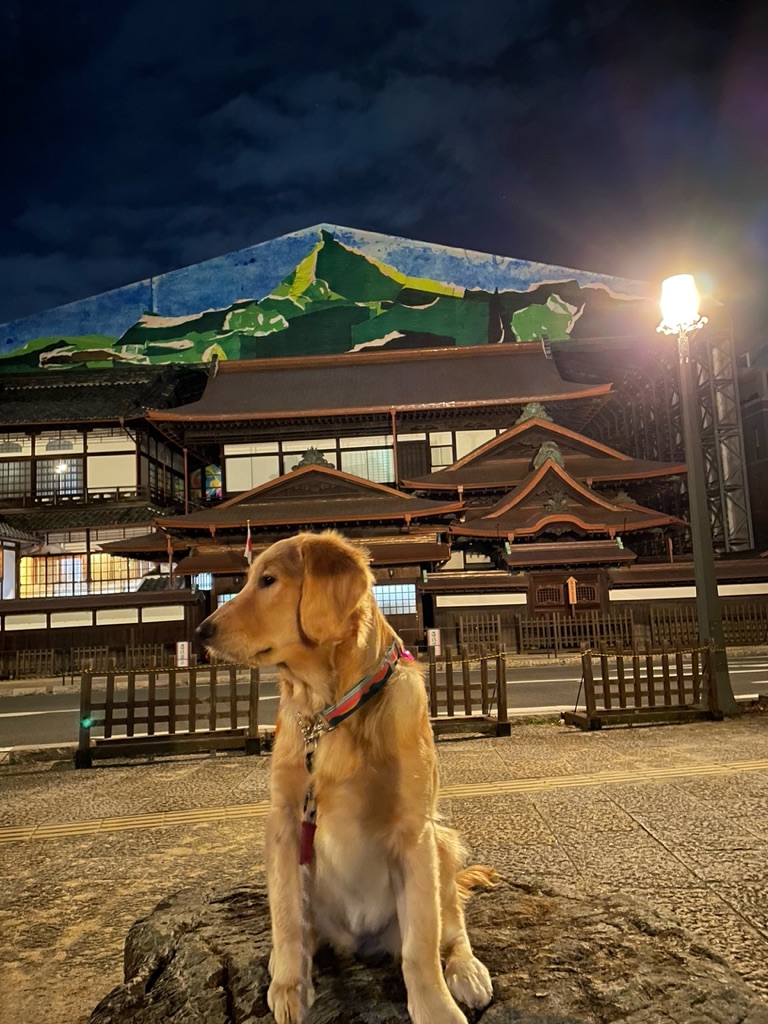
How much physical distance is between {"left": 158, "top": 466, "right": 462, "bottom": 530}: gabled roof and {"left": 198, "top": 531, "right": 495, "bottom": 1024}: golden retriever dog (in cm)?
1953

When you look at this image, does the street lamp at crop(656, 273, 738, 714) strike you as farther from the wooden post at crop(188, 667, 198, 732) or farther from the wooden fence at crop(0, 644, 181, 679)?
the wooden fence at crop(0, 644, 181, 679)

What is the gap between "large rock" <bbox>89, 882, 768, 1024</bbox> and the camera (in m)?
1.88

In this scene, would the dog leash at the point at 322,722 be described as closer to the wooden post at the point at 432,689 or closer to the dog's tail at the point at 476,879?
the dog's tail at the point at 476,879

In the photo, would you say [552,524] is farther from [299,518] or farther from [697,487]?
[697,487]

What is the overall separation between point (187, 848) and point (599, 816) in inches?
113

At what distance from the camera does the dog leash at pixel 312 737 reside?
6.20ft

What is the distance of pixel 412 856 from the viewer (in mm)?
1796

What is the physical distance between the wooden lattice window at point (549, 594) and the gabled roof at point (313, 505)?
3.75 metres

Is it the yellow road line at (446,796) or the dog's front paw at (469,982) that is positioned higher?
the dog's front paw at (469,982)

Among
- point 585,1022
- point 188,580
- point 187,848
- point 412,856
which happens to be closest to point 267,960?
point 412,856

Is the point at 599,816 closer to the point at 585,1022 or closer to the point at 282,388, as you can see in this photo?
the point at 585,1022

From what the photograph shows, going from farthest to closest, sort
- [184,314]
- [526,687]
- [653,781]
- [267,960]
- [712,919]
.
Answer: [184,314] → [526,687] → [653,781] → [712,919] → [267,960]

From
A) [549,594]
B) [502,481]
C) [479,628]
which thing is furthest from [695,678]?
[502,481]

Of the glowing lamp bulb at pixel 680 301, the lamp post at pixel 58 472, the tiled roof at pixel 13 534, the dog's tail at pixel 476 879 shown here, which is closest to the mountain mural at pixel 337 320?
the lamp post at pixel 58 472
